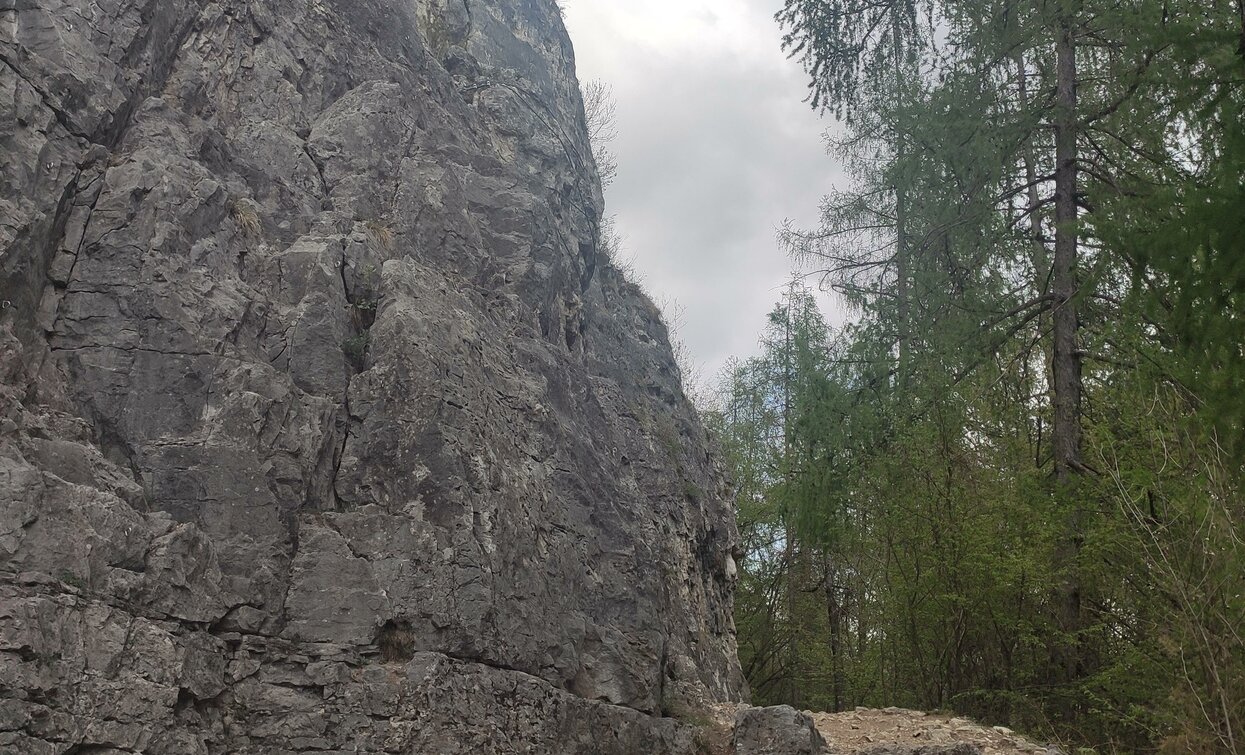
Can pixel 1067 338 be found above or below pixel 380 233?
above

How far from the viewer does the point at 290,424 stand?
8.49 m

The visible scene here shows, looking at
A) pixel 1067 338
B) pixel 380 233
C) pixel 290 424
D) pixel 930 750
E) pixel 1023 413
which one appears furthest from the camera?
pixel 1023 413

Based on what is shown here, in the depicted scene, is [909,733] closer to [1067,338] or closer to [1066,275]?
[1067,338]

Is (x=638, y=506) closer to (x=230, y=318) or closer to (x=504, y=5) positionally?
(x=230, y=318)

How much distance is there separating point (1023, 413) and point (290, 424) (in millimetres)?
9638

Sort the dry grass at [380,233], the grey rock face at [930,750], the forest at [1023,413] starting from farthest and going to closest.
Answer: the dry grass at [380,233] → the grey rock face at [930,750] → the forest at [1023,413]

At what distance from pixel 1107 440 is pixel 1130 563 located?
1.24 metres

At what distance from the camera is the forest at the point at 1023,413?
804cm

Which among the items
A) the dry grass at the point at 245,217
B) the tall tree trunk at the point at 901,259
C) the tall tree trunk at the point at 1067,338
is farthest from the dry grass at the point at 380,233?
the tall tree trunk at the point at 1067,338

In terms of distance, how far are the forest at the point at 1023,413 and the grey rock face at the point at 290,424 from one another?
11.4 ft

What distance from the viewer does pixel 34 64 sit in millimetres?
7879

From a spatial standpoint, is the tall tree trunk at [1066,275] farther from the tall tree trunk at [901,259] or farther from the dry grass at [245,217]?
the dry grass at [245,217]

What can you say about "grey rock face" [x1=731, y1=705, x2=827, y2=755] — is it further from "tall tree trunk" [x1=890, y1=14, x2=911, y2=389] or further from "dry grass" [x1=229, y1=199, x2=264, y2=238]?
"dry grass" [x1=229, y1=199, x2=264, y2=238]

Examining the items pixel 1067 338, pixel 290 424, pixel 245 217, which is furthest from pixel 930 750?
pixel 245 217
